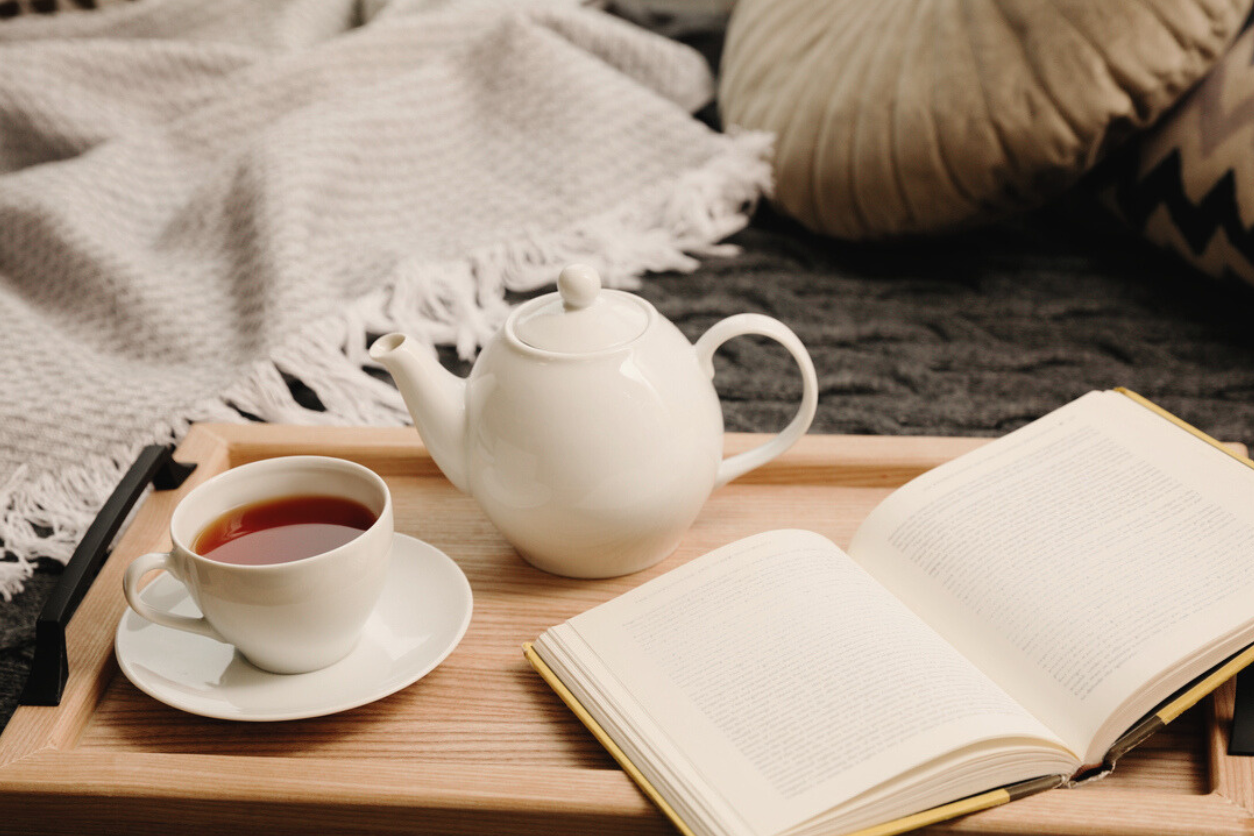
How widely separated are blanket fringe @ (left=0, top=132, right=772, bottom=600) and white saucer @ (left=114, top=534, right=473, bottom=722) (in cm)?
23

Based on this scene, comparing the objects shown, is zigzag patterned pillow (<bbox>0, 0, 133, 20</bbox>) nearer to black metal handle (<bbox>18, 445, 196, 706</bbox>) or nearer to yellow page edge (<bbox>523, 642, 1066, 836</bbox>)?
black metal handle (<bbox>18, 445, 196, 706</bbox>)

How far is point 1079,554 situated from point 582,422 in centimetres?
26

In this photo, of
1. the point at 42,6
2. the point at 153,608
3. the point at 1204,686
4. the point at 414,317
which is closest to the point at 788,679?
the point at 1204,686

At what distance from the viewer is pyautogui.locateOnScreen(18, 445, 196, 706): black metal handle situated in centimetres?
49

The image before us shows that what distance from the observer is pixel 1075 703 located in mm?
443

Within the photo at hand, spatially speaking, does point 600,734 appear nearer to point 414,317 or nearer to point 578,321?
point 578,321

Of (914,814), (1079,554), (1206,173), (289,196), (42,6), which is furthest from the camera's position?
(42,6)

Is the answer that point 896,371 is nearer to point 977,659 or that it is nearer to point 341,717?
point 977,659

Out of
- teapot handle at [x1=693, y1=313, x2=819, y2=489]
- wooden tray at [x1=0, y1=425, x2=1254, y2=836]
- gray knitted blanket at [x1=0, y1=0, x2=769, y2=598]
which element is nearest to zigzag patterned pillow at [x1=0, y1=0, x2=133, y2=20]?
gray knitted blanket at [x1=0, y1=0, x2=769, y2=598]

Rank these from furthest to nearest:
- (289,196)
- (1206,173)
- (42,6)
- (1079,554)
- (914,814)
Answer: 1. (42,6)
2. (289,196)
3. (1206,173)
4. (1079,554)
5. (914,814)

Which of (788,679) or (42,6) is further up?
(42,6)

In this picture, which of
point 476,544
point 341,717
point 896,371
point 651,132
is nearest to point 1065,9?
point 896,371

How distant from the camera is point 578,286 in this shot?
52cm

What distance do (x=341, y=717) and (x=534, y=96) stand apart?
0.90 m
